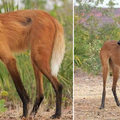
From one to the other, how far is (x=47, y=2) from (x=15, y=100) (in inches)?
43.8

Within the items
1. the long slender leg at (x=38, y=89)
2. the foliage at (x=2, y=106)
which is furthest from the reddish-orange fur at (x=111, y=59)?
the foliage at (x=2, y=106)

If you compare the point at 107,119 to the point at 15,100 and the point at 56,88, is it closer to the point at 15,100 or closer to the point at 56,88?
the point at 56,88

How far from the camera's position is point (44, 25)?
298cm

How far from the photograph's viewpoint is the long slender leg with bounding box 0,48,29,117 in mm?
2867

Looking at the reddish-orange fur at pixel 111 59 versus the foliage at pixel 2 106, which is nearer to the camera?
the foliage at pixel 2 106

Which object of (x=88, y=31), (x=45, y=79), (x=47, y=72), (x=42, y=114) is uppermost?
(x=88, y=31)

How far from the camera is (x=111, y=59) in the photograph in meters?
3.38

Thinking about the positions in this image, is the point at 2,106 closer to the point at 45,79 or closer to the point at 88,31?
the point at 45,79

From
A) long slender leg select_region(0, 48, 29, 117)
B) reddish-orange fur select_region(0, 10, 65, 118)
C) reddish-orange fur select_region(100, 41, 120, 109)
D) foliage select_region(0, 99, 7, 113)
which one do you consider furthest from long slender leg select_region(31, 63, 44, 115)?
reddish-orange fur select_region(100, 41, 120, 109)

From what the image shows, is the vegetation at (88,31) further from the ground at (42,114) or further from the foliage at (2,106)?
the foliage at (2,106)

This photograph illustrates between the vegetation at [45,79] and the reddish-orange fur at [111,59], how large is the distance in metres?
0.37

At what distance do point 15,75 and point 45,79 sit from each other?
0.32m

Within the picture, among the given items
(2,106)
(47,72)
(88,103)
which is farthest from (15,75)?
(88,103)

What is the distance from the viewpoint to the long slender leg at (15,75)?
9.41 ft
